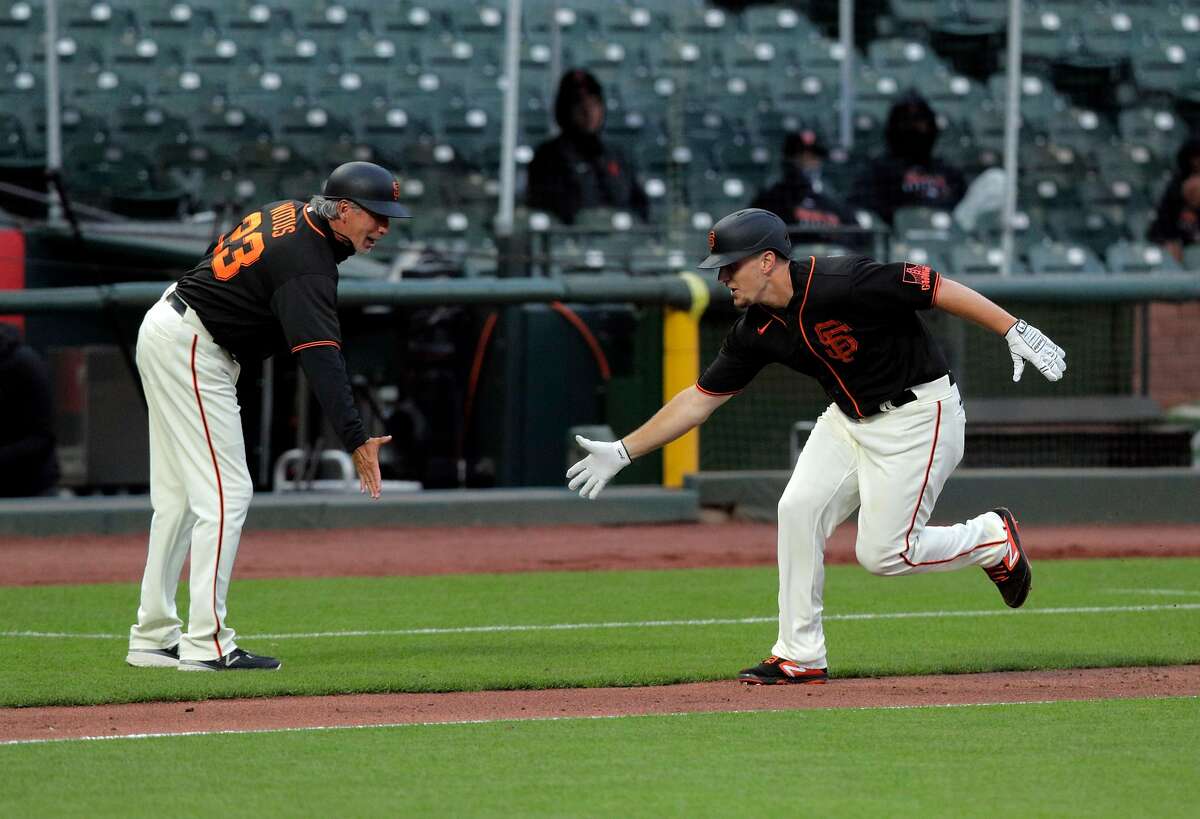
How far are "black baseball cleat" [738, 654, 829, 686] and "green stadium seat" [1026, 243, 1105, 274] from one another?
1030cm

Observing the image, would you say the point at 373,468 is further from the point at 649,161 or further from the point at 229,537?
the point at 649,161

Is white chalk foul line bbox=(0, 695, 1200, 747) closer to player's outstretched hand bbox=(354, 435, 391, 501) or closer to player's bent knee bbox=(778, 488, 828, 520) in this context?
player's bent knee bbox=(778, 488, 828, 520)

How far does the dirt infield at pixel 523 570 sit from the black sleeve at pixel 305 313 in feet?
3.88

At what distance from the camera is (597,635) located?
707 centimetres

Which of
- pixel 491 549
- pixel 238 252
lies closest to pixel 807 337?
pixel 238 252

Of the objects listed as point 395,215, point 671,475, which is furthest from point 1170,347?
point 395,215

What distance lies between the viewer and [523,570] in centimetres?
962

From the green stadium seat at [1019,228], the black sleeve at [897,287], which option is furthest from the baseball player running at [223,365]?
the green stadium seat at [1019,228]

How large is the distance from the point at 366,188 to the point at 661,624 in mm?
2507

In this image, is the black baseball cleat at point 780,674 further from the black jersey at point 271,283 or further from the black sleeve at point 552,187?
the black sleeve at point 552,187

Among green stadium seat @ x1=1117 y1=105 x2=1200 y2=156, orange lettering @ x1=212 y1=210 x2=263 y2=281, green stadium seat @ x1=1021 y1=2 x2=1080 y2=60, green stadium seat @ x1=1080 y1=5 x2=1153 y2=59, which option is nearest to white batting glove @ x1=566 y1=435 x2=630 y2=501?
orange lettering @ x1=212 y1=210 x2=263 y2=281

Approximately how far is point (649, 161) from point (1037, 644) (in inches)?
430

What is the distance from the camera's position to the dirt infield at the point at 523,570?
5195mm

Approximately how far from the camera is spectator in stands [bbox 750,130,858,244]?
14.5m
